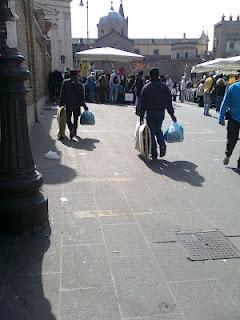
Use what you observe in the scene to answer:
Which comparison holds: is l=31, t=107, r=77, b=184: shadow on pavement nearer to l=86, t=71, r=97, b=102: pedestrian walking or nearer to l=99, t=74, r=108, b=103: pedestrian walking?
l=86, t=71, r=97, b=102: pedestrian walking

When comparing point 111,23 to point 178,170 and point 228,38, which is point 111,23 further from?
point 178,170

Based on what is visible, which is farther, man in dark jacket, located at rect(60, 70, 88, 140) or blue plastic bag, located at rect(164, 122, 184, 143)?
man in dark jacket, located at rect(60, 70, 88, 140)

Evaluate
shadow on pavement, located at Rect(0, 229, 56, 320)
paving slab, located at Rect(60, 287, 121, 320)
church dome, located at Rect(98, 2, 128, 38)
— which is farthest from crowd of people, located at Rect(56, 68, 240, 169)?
church dome, located at Rect(98, 2, 128, 38)

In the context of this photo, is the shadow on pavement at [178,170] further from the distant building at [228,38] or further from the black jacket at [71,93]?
the distant building at [228,38]

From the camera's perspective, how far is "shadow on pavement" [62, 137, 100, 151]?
9359mm

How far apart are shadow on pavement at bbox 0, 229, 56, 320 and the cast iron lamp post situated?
227 millimetres

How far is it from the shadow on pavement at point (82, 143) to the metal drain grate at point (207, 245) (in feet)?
16.6

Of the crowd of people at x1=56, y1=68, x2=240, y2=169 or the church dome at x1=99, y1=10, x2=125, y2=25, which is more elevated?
the church dome at x1=99, y1=10, x2=125, y2=25

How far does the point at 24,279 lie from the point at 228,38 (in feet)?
305

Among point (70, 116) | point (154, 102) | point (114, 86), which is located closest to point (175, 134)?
point (154, 102)

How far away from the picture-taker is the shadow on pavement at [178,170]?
677cm

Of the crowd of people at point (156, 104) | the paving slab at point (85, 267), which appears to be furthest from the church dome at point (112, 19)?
the paving slab at point (85, 267)

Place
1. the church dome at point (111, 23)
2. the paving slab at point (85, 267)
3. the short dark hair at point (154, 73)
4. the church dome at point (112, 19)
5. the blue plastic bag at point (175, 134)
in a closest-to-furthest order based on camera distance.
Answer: the paving slab at point (85, 267)
the short dark hair at point (154, 73)
the blue plastic bag at point (175, 134)
the church dome at point (111, 23)
the church dome at point (112, 19)

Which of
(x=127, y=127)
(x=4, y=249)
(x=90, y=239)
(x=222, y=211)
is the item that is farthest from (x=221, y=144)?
(x=4, y=249)
